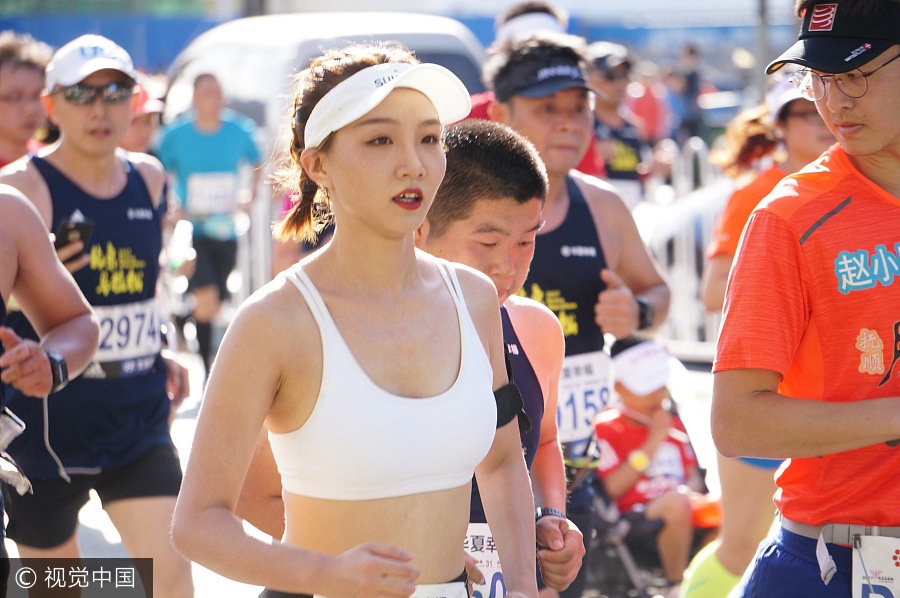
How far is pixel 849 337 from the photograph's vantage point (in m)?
2.72

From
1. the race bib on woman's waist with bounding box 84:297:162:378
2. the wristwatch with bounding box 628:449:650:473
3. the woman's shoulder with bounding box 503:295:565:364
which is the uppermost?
the woman's shoulder with bounding box 503:295:565:364

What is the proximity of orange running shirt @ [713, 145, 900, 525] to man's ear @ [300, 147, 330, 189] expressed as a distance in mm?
905

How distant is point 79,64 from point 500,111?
163cm

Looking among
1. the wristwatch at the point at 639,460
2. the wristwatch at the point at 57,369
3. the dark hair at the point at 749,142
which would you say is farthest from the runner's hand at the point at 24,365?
the dark hair at the point at 749,142

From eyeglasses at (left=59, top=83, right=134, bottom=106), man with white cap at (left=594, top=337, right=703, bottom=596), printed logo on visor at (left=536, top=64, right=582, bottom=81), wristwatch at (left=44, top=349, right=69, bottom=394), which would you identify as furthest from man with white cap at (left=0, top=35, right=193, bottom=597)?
man with white cap at (left=594, top=337, right=703, bottom=596)

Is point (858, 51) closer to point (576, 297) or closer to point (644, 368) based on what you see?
point (576, 297)

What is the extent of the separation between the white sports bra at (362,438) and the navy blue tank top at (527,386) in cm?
70

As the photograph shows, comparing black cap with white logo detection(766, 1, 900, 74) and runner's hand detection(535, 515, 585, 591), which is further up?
black cap with white logo detection(766, 1, 900, 74)

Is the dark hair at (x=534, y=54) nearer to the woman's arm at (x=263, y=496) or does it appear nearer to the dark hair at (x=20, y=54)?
the dark hair at (x=20, y=54)

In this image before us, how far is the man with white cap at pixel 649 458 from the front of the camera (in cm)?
571

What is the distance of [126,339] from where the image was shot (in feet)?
15.3

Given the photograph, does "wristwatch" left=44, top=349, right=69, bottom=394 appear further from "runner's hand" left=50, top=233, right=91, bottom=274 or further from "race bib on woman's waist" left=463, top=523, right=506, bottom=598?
"race bib on woman's waist" left=463, top=523, right=506, bottom=598

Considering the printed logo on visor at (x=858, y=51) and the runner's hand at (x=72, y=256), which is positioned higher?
the printed logo on visor at (x=858, y=51)

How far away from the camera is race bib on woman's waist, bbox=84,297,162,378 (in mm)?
4613
